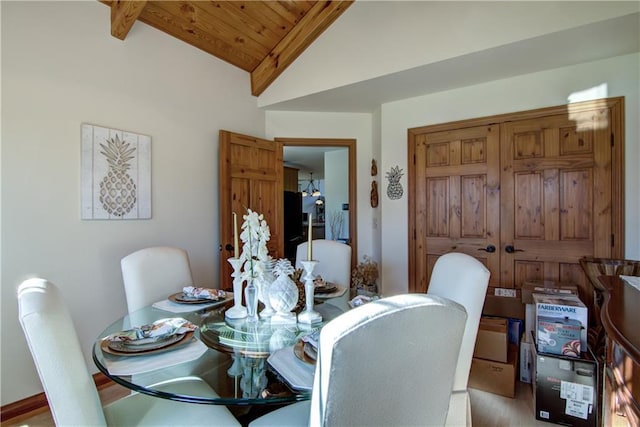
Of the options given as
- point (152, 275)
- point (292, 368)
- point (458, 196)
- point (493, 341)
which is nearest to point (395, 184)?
point (458, 196)

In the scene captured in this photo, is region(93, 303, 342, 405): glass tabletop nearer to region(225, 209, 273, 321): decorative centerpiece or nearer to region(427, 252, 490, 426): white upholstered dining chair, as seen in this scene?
region(225, 209, 273, 321): decorative centerpiece

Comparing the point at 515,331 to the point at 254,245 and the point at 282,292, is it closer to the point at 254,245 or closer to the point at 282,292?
the point at 282,292

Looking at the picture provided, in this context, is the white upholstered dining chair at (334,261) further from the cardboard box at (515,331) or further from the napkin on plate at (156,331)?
the cardboard box at (515,331)

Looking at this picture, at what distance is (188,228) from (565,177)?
132 inches

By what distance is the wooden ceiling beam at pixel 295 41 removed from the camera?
311 centimetres

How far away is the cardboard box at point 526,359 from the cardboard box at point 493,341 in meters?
0.24

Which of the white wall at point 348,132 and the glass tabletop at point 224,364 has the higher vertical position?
the white wall at point 348,132

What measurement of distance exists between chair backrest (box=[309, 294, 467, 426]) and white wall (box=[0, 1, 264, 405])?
2239mm

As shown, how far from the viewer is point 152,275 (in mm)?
2004

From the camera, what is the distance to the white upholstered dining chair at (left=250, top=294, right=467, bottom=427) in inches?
28.7

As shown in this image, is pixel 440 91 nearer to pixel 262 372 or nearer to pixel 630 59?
pixel 630 59

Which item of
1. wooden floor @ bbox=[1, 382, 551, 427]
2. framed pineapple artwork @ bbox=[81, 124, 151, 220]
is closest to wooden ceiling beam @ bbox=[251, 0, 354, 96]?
framed pineapple artwork @ bbox=[81, 124, 151, 220]

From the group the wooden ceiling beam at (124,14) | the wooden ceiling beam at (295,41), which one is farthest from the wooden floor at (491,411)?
the wooden ceiling beam at (295,41)

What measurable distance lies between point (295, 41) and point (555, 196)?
111 inches
